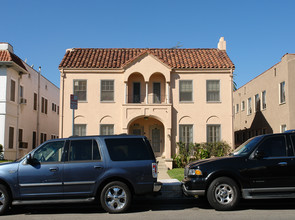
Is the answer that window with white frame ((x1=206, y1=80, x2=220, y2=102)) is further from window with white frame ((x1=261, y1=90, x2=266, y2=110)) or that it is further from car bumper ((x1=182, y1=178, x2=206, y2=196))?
car bumper ((x1=182, y1=178, x2=206, y2=196))

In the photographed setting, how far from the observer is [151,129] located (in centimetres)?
2192

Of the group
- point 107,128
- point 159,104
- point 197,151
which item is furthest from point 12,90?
point 197,151

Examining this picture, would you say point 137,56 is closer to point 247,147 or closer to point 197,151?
point 197,151

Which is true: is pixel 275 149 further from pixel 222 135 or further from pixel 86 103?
pixel 86 103

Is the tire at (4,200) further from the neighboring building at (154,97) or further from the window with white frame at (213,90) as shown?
the window with white frame at (213,90)

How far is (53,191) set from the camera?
8.77 m

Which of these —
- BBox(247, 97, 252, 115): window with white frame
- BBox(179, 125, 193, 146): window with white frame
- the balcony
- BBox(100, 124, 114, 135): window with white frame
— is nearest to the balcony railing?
the balcony

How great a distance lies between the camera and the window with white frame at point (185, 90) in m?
21.3

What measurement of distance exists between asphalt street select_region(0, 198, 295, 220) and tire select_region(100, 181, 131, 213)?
201 millimetres

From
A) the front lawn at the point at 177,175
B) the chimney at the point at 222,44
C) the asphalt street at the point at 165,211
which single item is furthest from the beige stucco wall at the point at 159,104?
the asphalt street at the point at 165,211

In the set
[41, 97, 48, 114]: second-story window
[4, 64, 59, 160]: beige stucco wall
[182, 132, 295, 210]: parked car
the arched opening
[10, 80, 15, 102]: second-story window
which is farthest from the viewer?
[41, 97, 48, 114]: second-story window

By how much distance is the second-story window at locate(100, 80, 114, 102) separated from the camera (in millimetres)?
21156

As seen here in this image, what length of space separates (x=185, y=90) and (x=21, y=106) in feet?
39.1

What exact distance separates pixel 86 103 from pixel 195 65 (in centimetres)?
695
